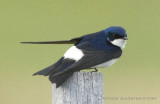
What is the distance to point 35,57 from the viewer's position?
5.75 meters

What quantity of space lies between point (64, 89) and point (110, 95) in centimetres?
204

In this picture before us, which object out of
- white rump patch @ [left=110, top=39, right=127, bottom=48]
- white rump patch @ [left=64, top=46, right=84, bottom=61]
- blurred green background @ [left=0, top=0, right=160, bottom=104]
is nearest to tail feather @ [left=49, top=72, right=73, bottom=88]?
white rump patch @ [left=64, top=46, right=84, bottom=61]

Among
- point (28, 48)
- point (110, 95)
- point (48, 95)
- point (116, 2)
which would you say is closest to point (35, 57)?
point (28, 48)

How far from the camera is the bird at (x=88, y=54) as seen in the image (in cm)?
264

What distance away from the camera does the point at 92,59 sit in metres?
2.82

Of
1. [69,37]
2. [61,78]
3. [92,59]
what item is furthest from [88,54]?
[69,37]

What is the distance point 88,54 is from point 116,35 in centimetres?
33

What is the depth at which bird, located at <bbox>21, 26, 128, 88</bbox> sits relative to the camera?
2645 millimetres

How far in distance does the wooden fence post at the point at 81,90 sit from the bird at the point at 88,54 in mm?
36

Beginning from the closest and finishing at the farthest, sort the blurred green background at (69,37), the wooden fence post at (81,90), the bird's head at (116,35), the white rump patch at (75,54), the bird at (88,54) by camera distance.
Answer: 1. the wooden fence post at (81,90)
2. the bird at (88,54)
3. the white rump patch at (75,54)
4. the bird's head at (116,35)
5. the blurred green background at (69,37)

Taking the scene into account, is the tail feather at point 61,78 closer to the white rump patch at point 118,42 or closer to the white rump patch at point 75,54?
the white rump patch at point 75,54

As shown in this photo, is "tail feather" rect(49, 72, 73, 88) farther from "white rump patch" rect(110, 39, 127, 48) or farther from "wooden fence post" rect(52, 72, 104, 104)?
"white rump patch" rect(110, 39, 127, 48)

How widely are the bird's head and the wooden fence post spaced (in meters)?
0.53

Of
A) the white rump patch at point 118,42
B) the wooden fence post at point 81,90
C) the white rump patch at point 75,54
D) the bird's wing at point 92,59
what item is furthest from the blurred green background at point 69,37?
the wooden fence post at point 81,90
